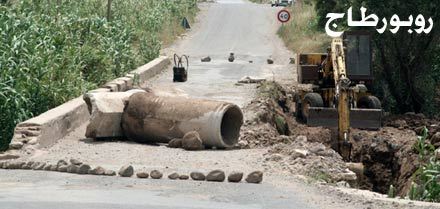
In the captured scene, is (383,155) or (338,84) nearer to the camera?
(338,84)

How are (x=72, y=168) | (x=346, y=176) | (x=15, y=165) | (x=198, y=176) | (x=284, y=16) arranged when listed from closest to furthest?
1. (x=198, y=176)
2. (x=72, y=168)
3. (x=15, y=165)
4. (x=346, y=176)
5. (x=284, y=16)

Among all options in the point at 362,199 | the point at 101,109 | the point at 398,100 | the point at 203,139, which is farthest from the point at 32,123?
the point at 398,100

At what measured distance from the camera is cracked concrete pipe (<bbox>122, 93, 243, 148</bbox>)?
54.3 feet


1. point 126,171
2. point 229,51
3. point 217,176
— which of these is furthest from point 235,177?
point 229,51

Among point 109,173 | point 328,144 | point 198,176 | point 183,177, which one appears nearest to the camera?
point 198,176

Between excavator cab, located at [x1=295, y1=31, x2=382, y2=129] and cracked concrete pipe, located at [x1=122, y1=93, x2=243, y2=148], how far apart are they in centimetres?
716

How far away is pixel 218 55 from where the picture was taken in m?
45.4

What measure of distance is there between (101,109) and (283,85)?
15.1 m

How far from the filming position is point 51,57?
20016mm

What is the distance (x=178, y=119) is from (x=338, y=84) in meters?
6.57

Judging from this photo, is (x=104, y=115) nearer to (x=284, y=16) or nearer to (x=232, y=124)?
(x=232, y=124)

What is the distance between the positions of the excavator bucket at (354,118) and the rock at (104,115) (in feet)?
27.4

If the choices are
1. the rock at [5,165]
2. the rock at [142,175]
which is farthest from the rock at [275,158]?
the rock at [5,165]

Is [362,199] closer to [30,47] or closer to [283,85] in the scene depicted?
[30,47]
